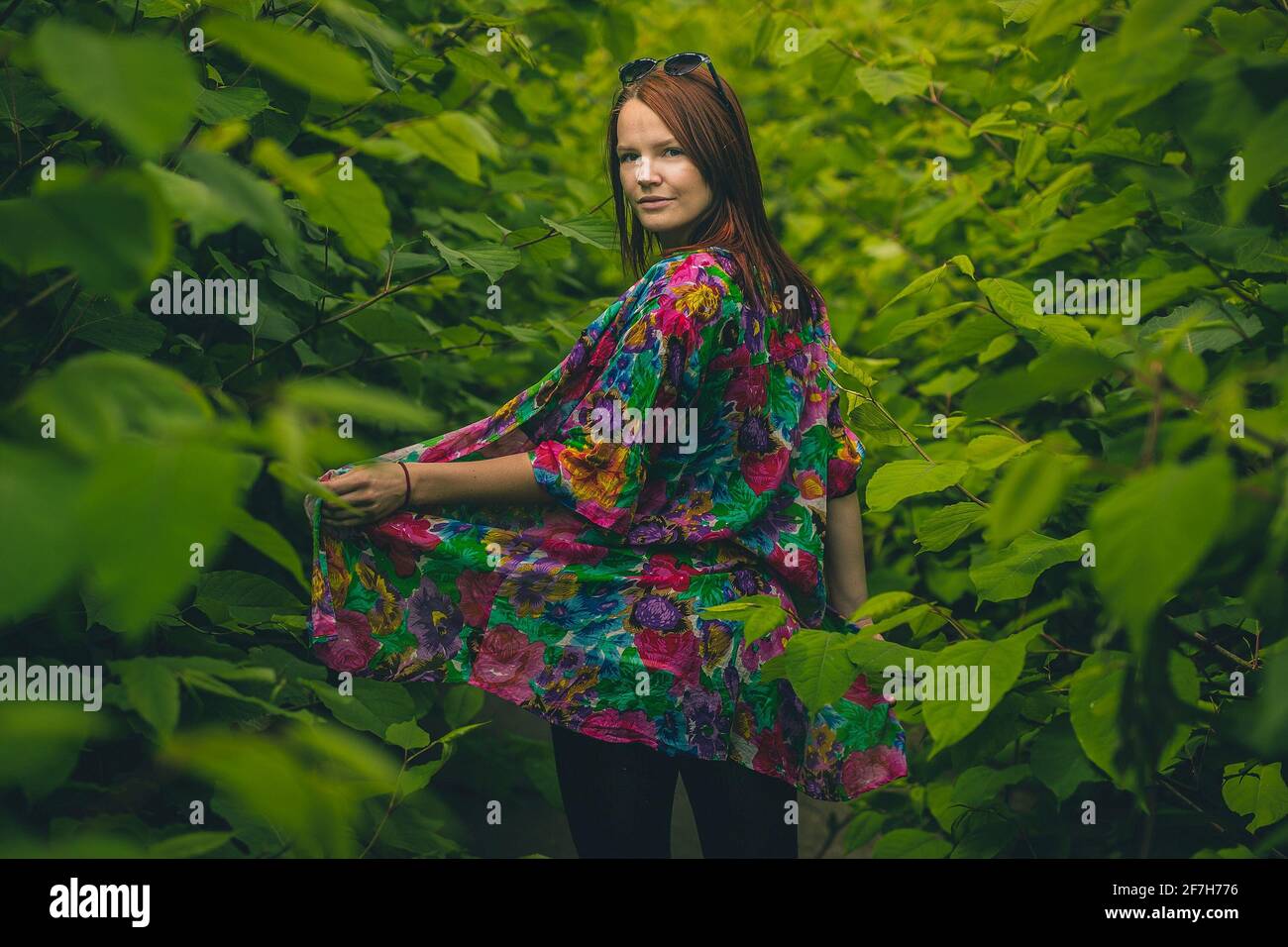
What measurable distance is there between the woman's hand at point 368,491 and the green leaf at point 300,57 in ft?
3.39

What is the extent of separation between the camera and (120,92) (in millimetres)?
763

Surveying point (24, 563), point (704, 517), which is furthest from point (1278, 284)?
Answer: point (24, 563)

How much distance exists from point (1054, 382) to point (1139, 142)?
4.36ft

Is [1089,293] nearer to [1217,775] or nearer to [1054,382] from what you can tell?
[1217,775]

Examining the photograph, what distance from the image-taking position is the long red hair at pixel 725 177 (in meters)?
2.02

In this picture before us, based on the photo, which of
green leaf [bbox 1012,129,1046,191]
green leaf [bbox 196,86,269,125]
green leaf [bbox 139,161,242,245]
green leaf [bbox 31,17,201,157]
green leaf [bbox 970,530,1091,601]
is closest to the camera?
green leaf [bbox 31,17,201,157]

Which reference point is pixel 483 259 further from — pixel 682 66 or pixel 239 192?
pixel 239 192

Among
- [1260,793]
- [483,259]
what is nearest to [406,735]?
[483,259]

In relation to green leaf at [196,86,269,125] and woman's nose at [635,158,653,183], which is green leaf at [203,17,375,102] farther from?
woman's nose at [635,158,653,183]

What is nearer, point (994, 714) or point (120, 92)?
point (120, 92)

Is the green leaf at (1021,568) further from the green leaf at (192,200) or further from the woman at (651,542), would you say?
the green leaf at (192,200)

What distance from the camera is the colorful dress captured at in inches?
73.2

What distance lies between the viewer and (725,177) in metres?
2.05

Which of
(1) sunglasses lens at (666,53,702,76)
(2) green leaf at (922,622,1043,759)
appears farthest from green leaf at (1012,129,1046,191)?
(2) green leaf at (922,622,1043,759)
